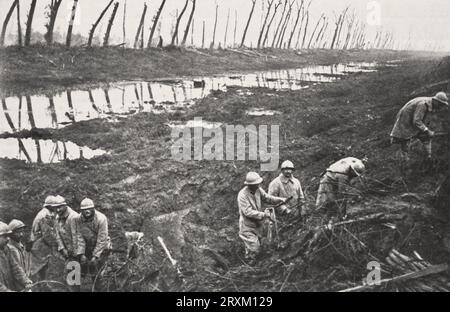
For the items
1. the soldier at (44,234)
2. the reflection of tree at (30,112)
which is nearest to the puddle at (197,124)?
the reflection of tree at (30,112)

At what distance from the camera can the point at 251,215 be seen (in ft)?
20.9

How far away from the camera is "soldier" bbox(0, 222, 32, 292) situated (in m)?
5.32

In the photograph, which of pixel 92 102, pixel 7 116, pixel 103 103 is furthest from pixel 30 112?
pixel 103 103

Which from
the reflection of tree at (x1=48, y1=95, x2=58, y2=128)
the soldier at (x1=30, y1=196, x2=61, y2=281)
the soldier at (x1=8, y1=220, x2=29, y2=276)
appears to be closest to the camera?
the soldier at (x1=8, y1=220, x2=29, y2=276)

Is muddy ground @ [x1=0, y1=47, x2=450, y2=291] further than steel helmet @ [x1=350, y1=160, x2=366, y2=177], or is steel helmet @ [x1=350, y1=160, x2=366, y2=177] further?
steel helmet @ [x1=350, y1=160, x2=366, y2=177]

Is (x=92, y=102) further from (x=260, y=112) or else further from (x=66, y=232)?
(x=66, y=232)

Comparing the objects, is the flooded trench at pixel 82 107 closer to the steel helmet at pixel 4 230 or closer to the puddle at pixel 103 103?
the puddle at pixel 103 103

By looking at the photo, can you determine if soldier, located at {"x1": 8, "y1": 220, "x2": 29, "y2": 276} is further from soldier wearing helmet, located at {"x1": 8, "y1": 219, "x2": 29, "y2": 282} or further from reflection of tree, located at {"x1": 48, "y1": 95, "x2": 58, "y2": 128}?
reflection of tree, located at {"x1": 48, "y1": 95, "x2": 58, "y2": 128}

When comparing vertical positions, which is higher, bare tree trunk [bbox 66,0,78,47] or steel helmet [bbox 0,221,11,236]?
bare tree trunk [bbox 66,0,78,47]

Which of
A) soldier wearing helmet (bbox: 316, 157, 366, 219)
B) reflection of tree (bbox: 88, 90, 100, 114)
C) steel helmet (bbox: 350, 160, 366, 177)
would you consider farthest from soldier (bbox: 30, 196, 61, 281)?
reflection of tree (bbox: 88, 90, 100, 114)

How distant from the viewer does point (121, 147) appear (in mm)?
11094

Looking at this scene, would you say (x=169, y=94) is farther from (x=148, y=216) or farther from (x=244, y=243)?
(x=244, y=243)
